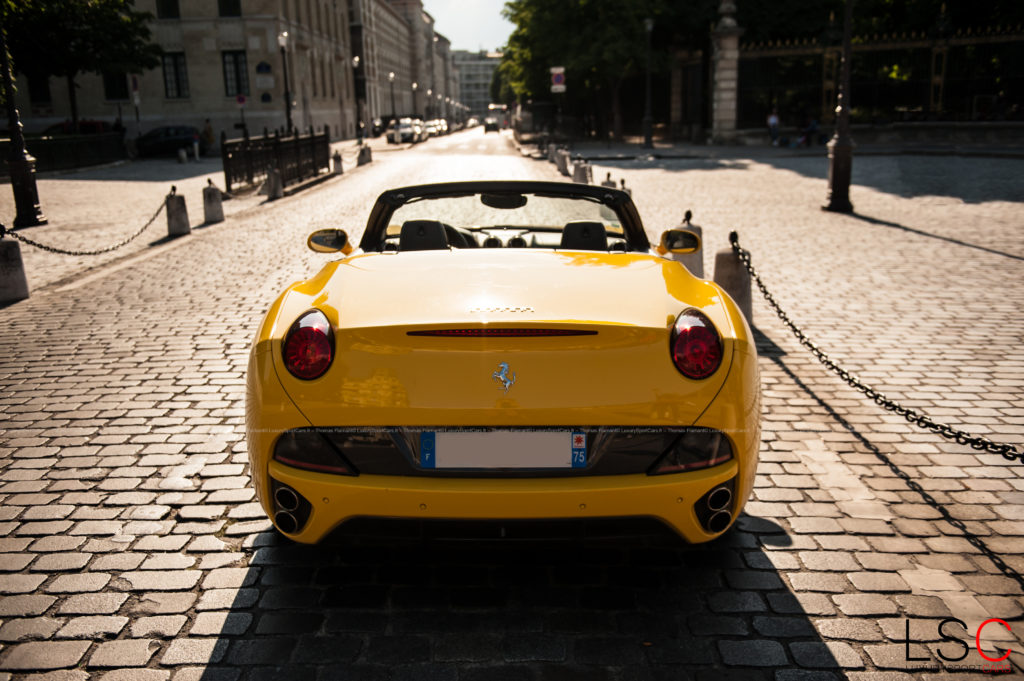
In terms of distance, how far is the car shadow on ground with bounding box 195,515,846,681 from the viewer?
108 inches

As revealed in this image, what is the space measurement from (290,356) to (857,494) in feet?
8.91

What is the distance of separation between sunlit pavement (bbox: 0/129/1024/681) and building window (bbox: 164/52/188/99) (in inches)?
1986

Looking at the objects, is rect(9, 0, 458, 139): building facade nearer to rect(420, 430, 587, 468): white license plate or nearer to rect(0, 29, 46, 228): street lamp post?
rect(0, 29, 46, 228): street lamp post

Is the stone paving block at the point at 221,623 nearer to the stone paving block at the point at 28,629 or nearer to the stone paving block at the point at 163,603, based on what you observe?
the stone paving block at the point at 163,603

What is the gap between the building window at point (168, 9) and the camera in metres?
52.8

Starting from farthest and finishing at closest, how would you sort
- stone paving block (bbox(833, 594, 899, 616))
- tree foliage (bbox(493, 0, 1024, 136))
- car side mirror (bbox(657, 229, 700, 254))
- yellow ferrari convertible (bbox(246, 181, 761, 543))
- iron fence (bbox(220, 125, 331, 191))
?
tree foliage (bbox(493, 0, 1024, 136)), iron fence (bbox(220, 125, 331, 191)), car side mirror (bbox(657, 229, 700, 254)), stone paving block (bbox(833, 594, 899, 616)), yellow ferrari convertible (bbox(246, 181, 761, 543))

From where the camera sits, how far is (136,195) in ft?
78.5

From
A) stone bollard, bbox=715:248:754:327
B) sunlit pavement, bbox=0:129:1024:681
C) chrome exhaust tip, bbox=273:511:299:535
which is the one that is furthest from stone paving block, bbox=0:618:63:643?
stone bollard, bbox=715:248:754:327

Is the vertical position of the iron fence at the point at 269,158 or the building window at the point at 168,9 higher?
the building window at the point at 168,9

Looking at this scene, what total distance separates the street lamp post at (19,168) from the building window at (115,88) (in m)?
39.1

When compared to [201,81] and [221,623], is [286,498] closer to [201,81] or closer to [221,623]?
[221,623]

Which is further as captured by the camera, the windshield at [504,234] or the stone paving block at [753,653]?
the windshield at [504,234]

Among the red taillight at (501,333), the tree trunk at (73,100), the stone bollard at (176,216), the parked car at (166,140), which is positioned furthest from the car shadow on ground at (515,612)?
the parked car at (166,140)

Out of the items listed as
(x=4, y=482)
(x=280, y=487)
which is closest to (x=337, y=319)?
(x=280, y=487)
